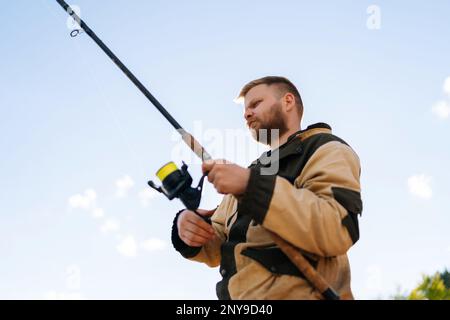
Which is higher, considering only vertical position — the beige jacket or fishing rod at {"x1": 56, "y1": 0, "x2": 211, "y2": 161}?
fishing rod at {"x1": 56, "y1": 0, "x2": 211, "y2": 161}

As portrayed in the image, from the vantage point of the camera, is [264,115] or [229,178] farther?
[264,115]

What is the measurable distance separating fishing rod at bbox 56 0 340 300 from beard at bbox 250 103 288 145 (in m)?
0.76

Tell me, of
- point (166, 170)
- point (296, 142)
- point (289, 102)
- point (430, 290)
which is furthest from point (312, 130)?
point (430, 290)

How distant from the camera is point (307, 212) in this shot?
3.23 metres

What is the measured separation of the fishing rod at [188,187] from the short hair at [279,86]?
0.93 m

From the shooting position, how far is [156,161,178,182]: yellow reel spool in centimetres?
389

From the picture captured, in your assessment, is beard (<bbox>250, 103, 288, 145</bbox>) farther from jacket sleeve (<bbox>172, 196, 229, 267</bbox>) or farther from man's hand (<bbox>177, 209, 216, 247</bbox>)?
man's hand (<bbox>177, 209, 216, 247</bbox>)

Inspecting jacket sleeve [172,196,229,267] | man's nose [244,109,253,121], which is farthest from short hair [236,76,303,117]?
jacket sleeve [172,196,229,267]

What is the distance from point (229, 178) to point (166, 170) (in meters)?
0.74

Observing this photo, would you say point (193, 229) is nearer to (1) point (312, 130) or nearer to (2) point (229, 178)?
(2) point (229, 178)

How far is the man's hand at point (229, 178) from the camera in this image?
3.31 m
